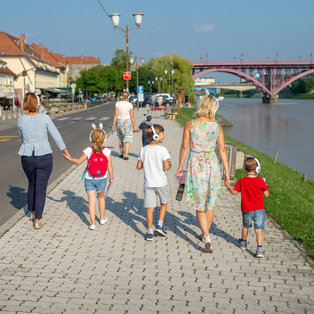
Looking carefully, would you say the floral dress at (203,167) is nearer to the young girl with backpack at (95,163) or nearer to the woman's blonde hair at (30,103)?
the young girl with backpack at (95,163)

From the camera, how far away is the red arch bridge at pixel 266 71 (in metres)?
91.4

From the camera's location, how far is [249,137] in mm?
32250

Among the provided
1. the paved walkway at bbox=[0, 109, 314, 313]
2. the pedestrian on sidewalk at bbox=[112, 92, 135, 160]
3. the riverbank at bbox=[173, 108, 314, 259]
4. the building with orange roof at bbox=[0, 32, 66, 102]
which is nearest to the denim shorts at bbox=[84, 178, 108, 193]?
the paved walkway at bbox=[0, 109, 314, 313]

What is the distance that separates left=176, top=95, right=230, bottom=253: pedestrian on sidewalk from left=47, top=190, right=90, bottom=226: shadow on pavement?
6.48 ft

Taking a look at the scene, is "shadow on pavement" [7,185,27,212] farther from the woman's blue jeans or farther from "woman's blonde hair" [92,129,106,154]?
"woman's blonde hair" [92,129,106,154]

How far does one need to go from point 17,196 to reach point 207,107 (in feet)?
15.3

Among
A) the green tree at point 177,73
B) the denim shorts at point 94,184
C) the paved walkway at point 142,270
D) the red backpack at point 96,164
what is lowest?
the paved walkway at point 142,270

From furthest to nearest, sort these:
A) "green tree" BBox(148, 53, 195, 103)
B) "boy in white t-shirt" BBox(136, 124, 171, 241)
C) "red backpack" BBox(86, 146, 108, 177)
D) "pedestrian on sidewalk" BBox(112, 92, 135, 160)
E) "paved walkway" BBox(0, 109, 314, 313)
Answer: "green tree" BBox(148, 53, 195, 103)
"pedestrian on sidewalk" BBox(112, 92, 135, 160)
"red backpack" BBox(86, 146, 108, 177)
"boy in white t-shirt" BBox(136, 124, 171, 241)
"paved walkway" BBox(0, 109, 314, 313)

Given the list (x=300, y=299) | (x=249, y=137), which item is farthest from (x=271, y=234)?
(x=249, y=137)

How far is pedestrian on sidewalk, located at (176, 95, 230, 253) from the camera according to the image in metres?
5.23

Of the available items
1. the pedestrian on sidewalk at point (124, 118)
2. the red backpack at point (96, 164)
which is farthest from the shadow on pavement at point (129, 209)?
the pedestrian on sidewalk at point (124, 118)

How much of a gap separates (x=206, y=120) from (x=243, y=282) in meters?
1.82

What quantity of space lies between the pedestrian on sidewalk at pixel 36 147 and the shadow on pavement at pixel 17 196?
1541mm

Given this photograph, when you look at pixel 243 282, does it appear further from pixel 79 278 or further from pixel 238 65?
pixel 238 65
